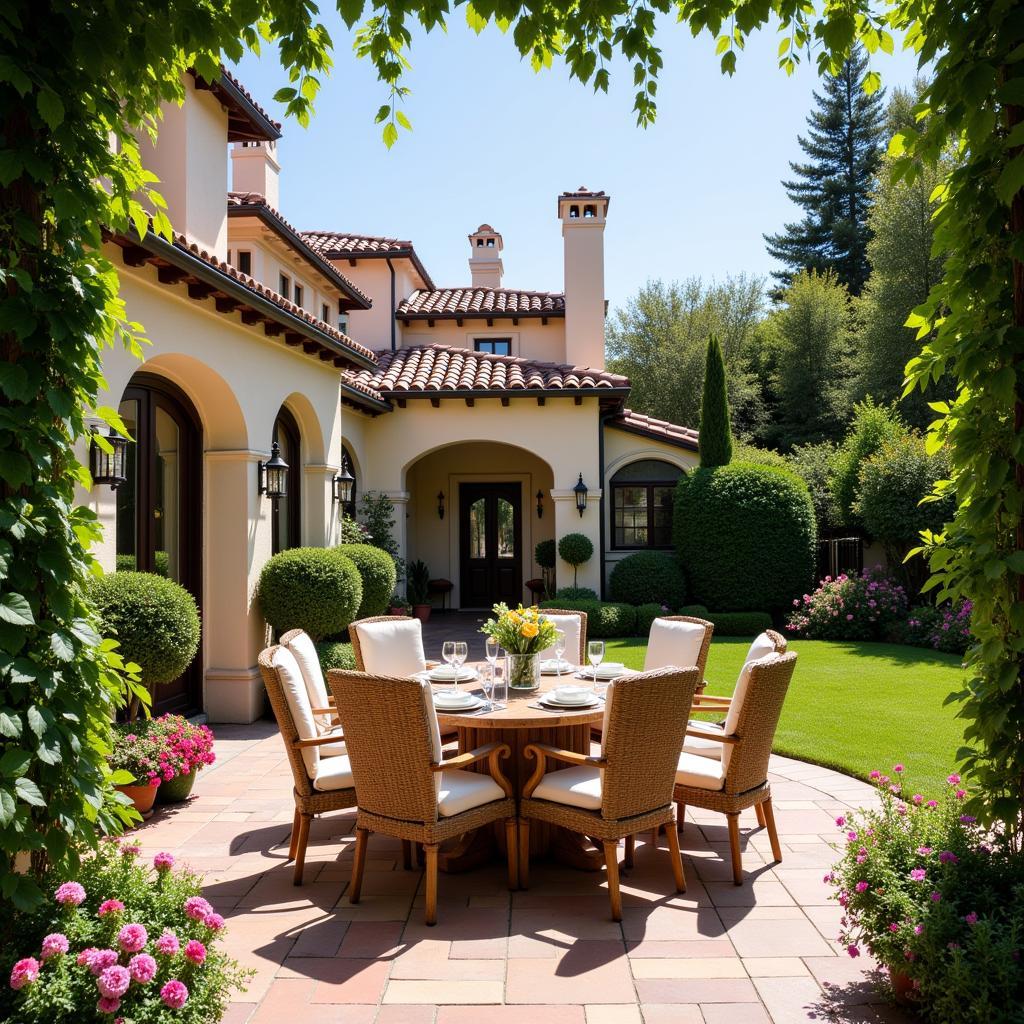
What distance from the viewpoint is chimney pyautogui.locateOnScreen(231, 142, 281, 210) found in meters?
13.0

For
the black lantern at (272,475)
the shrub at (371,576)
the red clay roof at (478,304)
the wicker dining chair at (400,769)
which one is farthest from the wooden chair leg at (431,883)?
the red clay roof at (478,304)

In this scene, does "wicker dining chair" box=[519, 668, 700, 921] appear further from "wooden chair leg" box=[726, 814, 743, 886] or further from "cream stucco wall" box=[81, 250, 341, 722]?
"cream stucco wall" box=[81, 250, 341, 722]

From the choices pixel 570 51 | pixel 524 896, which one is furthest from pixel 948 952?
pixel 570 51

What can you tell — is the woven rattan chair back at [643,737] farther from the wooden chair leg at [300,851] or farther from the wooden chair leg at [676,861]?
the wooden chair leg at [300,851]

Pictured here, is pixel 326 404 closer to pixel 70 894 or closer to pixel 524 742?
pixel 524 742

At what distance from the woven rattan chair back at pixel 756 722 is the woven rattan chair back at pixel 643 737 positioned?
0.42m

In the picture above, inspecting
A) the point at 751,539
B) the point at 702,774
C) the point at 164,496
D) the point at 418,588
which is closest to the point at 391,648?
the point at 702,774

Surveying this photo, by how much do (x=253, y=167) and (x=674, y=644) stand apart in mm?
10961

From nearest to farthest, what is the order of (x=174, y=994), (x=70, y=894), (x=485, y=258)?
(x=174, y=994) < (x=70, y=894) < (x=485, y=258)

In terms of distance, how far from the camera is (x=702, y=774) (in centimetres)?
461

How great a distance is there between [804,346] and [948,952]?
28145mm

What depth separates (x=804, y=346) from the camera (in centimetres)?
2847

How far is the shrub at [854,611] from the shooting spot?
13.9 metres

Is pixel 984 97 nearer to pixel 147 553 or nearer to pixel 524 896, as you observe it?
pixel 524 896
